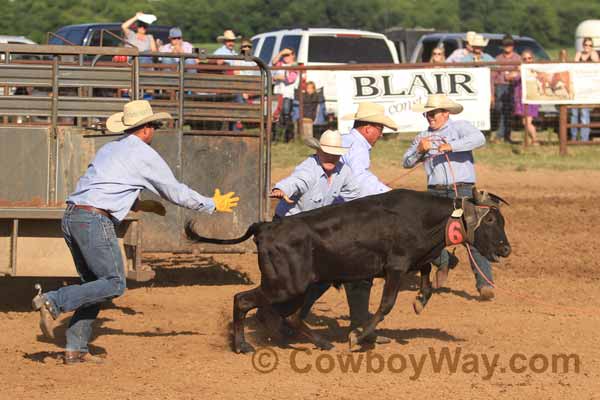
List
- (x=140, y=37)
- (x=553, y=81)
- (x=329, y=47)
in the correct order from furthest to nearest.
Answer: (x=329, y=47), (x=553, y=81), (x=140, y=37)

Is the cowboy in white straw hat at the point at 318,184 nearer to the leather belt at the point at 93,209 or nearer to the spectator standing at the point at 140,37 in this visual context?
the leather belt at the point at 93,209

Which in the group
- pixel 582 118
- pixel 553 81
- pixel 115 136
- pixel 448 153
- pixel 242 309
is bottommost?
pixel 242 309

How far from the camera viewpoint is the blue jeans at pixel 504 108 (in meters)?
19.7

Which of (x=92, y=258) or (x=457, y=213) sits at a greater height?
(x=457, y=213)

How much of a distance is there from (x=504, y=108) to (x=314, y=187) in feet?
37.9

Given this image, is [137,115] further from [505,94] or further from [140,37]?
[505,94]

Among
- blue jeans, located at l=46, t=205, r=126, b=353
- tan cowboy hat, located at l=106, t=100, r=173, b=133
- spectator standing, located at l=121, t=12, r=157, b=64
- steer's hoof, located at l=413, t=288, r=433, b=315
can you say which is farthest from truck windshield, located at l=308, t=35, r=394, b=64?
blue jeans, located at l=46, t=205, r=126, b=353

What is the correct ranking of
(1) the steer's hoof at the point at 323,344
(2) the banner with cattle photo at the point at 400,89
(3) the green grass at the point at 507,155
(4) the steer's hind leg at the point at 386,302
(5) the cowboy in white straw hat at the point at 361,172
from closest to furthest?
(4) the steer's hind leg at the point at 386,302 → (1) the steer's hoof at the point at 323,344 → (5) the cowboy in white straw hat at the point at 361,172 → (2) the banner with cattle photo at the point at 400,89 → (3) the green grass at the point at 507,155

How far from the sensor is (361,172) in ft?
30.3

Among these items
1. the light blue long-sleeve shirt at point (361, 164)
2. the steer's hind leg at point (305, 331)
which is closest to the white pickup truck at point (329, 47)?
the light blue long-sleeve shirt at point (361, 164)

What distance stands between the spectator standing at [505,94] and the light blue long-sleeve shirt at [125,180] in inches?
475

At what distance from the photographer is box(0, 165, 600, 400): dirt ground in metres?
7.64

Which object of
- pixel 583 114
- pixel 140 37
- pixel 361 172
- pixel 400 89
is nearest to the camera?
pixel 361 172

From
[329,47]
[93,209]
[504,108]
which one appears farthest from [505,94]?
[93,209]
